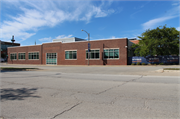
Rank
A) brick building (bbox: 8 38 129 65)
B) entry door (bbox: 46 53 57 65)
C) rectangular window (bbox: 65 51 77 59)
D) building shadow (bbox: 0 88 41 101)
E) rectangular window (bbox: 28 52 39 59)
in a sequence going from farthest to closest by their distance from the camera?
1. rectangular window (bbox: 28 52 39 59)
2. entry door (bbox: 46 53 57 65)
3. rectangular window (bbox: 65 51 77 59)
4. brick building (bbox: 8 38 129 65)
5. building shadow (bbox: 0 88 41 101)

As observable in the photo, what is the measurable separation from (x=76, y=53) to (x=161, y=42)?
66.6 ft

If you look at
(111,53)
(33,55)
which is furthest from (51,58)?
(111,53)

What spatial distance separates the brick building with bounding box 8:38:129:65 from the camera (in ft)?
106

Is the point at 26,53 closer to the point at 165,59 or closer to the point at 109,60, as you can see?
the point at 109,60

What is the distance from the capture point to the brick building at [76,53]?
32344 mm

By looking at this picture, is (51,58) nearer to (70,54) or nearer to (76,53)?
(70,54)

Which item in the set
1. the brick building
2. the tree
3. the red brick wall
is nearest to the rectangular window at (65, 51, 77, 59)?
the brick building

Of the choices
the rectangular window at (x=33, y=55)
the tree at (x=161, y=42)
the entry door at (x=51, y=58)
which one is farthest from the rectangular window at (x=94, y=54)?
the rectangular window at (x=33, y=55)

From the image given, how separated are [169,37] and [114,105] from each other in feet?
101

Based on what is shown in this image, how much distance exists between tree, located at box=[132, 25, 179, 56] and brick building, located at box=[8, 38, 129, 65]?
14.5ft

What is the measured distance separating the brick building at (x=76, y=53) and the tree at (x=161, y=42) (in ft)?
14.5

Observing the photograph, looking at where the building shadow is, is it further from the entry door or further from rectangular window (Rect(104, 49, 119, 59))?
the entry door

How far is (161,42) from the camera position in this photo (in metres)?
28.8

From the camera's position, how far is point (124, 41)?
103 ft
